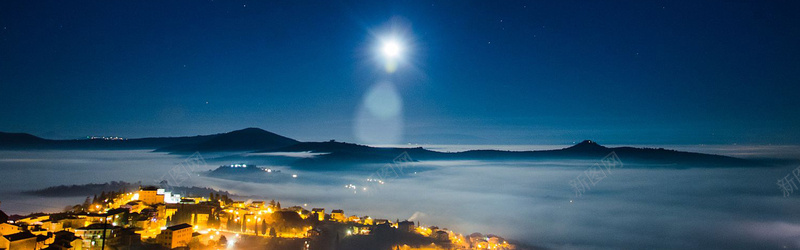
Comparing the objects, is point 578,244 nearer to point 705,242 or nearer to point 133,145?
point 705,242

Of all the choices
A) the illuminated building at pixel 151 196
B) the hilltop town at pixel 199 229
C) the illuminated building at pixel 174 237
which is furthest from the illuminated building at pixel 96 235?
the illuminated building at pixel 151 196

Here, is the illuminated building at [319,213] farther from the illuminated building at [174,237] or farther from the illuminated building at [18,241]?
the illuminated building at [18,241]

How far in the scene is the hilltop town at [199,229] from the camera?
15852 millimetres

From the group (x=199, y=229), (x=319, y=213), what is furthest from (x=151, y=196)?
(x=319, y=213)

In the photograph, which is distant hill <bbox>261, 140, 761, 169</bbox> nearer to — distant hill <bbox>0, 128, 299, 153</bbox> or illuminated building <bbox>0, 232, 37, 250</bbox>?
distant hill <bbox>0, 128, 299, 153</bbox>

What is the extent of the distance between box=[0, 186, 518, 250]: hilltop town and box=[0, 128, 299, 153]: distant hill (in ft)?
256

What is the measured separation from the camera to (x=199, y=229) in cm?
2170

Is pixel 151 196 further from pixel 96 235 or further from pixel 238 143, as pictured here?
pixel 238 143

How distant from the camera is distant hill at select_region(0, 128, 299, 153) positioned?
98125mm

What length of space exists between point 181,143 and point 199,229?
97830 millimetres

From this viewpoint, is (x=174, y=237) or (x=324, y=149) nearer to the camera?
(x=174, y=237)

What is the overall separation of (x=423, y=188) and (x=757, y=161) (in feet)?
385

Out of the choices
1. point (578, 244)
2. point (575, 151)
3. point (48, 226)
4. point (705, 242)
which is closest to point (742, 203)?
point (705, 242)

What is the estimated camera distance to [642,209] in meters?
62.2
